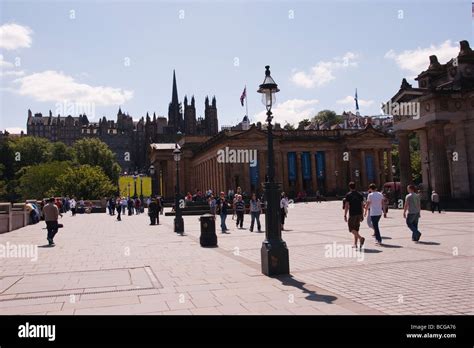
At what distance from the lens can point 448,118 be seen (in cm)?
3127

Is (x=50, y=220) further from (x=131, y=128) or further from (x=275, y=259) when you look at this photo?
(x=131, y=128)

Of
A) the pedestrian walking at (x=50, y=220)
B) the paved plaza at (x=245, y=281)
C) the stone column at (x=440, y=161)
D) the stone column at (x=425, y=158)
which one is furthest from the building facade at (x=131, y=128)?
the paved plaza at (x=245, y=281)

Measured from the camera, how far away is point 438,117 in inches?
1228

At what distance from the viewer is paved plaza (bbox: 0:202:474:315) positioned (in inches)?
259

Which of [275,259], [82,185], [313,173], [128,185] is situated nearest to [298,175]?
[313,173]

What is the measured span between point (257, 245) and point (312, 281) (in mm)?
6338

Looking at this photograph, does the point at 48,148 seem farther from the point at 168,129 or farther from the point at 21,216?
the point at 21,216

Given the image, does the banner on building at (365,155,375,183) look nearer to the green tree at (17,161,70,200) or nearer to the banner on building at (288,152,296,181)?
the banner on building at (288,152,296,181)

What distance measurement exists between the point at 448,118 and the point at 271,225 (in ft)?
87.1

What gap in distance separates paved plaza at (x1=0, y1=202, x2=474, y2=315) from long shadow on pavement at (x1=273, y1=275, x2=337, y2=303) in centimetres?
2

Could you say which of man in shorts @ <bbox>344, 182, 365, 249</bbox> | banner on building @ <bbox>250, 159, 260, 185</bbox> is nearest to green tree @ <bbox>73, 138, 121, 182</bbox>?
banner on building @ <bbox>250, 159, 260, 185</bbox>

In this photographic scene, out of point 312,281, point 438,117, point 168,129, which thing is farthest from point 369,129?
point 168,129

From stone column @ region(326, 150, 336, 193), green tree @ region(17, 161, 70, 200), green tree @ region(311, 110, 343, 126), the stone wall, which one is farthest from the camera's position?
green tree @ region(311, 110, 343, 126)
